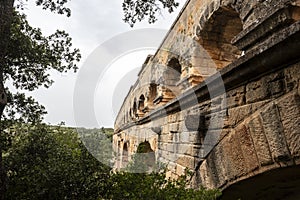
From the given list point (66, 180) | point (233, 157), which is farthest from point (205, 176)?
point (66, 180)

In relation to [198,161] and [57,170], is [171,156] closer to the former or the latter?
[198,161]

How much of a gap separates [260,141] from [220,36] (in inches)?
85.0

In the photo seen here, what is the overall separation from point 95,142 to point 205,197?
2333mm

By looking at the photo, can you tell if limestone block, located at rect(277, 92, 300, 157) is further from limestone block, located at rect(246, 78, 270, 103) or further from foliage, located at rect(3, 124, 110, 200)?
foliage, located at rect(3, 124, 110, 200)

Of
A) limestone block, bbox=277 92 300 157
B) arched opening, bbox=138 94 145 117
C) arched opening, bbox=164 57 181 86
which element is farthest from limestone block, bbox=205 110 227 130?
arched opening, bbox=138 94 145 117

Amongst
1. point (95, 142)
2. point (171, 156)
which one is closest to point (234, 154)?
point (171, 156)

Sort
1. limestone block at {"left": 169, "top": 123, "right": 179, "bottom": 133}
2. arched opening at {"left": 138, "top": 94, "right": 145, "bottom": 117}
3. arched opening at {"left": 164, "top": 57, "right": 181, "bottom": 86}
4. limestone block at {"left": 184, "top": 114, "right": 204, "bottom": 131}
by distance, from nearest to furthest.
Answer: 1. limestone block at {"left": 184, "top": 114, "right": 204, "bottom": 131}
2. limestone block at {"left": 169, "top": 123, "right": 179, "bottom": 133}
3. arched opening at {"left": 164, "top": 57, "right": 181, "bottom": 86}
4. arched opening at {"left": 138, "top": 94, "right": 145, "bottom": 117}

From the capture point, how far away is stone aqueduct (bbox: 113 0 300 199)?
1810 mm

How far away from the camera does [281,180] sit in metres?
2.34

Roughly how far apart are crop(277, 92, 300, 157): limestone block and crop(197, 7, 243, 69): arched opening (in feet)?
6.25

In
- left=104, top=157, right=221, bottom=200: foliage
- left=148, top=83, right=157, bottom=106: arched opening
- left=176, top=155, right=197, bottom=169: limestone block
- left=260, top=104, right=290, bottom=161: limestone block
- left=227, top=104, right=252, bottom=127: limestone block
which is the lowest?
left=104, top=157, right=221, bottom=200: foliage

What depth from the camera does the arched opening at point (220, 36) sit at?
347 centimetres

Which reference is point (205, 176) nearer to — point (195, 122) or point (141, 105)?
point (195, 122)

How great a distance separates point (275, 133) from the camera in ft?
6.19
